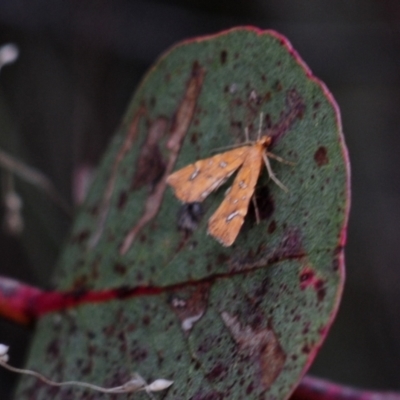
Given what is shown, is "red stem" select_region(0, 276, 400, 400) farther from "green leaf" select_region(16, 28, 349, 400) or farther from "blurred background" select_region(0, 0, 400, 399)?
"blurred background" select_region(0, 0, 400, 399)

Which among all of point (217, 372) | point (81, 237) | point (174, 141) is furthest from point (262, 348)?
point (81, 237)

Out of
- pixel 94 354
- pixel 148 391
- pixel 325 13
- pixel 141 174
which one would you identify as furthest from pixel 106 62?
pixel 148 391

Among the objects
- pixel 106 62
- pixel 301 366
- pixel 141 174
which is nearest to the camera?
pixel 301 366

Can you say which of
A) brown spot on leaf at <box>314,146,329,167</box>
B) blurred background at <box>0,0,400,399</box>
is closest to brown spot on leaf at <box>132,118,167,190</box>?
brown spot on leaf at <box>314,146,329,167</box>

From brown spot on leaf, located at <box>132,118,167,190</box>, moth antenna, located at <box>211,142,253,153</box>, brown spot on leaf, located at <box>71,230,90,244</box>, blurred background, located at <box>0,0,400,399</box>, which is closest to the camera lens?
moth antenna, located at <box>211,142,253,153</box>

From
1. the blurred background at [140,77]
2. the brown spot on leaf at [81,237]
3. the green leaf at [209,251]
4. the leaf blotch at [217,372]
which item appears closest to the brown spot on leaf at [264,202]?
the green leaf at [209,251]

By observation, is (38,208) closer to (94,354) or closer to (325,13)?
(94,354)

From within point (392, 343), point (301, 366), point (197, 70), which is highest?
point (197, 70)

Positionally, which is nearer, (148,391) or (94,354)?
(148,391)
